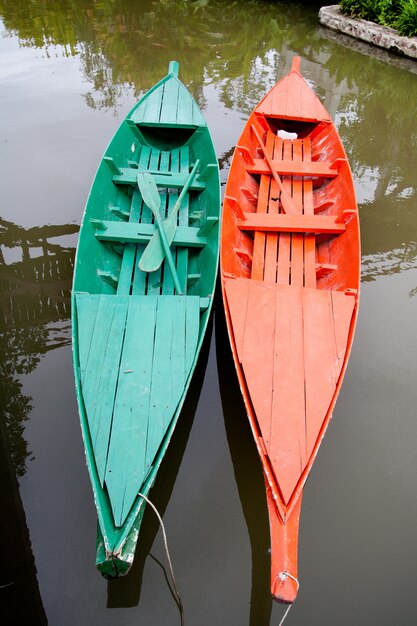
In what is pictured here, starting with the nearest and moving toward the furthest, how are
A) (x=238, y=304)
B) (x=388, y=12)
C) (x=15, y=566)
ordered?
(x=15, y=566)
(x=238, y=304)
(x=388, y=12)

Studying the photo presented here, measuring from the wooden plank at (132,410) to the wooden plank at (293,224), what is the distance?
1.54 metres

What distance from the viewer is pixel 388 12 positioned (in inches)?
449

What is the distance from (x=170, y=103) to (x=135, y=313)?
411 centimetres

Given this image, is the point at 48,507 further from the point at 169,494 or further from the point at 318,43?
the point at 318,43

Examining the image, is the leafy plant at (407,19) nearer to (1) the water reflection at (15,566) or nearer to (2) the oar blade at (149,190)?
(2) the oar blade at (149,190)

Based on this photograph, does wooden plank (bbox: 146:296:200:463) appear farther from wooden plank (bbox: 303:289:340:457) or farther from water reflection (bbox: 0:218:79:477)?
water reflection (bbox: 0:218:79:477)

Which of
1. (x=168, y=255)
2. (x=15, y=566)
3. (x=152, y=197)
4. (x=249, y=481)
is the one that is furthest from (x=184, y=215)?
(x=15, y=566)

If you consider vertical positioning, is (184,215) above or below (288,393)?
above

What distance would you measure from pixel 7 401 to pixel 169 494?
5.45 feet

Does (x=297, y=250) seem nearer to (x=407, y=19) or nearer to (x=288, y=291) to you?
(x=288, y=291)

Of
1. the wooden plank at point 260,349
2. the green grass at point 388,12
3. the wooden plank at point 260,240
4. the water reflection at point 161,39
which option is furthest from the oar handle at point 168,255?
the green grass at point 388,12

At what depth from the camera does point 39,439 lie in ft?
12.0

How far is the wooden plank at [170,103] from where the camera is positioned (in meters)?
6.03

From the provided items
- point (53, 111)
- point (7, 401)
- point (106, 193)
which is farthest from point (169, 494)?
point (53, 111)
